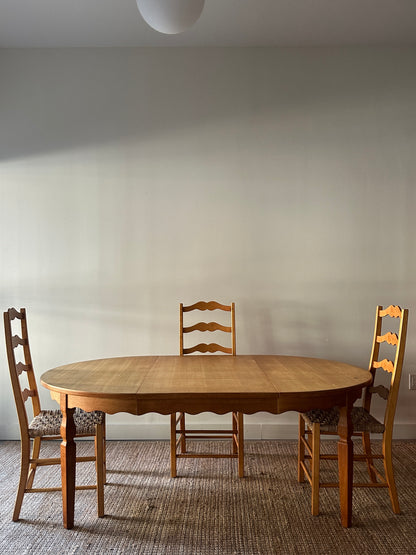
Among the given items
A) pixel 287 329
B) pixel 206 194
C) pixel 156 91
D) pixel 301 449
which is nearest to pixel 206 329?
pixel 287 329

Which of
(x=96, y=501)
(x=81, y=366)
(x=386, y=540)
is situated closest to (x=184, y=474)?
(x=96, y=501)

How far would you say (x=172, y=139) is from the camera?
3867mm

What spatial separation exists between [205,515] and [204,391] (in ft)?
2.59

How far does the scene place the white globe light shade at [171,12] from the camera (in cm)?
232

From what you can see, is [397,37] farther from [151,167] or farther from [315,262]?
[151,167]

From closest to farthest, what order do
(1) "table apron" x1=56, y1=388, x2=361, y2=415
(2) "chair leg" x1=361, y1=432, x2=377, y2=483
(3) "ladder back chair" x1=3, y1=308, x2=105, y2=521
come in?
(1) "table apron" x1=56, y1=388, x2=361, y2=415 < (3) "ladder back chair" x1=3, y1=308, x2=105, y2=521 < (2) "chair leg" x1=361, y1=432, x2=377, y2=483

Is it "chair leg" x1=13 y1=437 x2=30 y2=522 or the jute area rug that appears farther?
"chair leg" x1=13 y1=437 x2=30 y2=522

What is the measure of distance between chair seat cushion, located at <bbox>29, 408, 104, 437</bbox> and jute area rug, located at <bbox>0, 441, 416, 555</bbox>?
0.45 m

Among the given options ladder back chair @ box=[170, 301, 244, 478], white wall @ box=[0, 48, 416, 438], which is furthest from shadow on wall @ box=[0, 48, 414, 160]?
ladder back chair @ box=[170, 301, 244, 478]

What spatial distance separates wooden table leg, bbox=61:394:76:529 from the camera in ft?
7.81

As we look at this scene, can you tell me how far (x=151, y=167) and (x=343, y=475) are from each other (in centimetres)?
256

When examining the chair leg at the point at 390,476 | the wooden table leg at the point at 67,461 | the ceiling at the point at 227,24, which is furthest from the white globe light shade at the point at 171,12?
the chair leg at the point at 390,476

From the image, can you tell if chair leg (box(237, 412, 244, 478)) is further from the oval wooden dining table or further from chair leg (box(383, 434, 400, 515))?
chair leg (box(383, 434, 400, 515))

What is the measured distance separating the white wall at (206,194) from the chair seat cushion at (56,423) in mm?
1158
